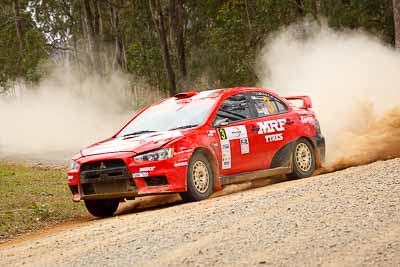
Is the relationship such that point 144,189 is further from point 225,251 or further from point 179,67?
point 179,67

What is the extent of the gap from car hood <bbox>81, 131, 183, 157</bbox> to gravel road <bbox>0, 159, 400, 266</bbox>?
1049 mm

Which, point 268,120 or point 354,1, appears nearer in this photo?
point 268,120

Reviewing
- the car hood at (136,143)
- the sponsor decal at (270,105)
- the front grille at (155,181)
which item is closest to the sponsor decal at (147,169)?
the front grille at (155,181)

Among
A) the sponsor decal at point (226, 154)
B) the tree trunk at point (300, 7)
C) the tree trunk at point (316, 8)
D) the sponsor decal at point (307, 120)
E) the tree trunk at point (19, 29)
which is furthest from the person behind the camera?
the tree trunk at point (19, 29)

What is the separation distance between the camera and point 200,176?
452 inches

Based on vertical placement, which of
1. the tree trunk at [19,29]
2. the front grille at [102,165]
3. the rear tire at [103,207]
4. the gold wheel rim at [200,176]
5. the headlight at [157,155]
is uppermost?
the tree trunk at [19,29]

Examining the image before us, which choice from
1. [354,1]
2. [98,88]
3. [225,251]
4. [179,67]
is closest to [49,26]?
[98,88]

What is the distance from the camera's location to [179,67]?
43188 mm

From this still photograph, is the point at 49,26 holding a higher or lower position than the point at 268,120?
higher

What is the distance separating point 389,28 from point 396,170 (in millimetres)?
20999

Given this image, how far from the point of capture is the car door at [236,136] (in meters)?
12.0

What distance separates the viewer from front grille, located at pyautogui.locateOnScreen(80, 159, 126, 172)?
11211 mm

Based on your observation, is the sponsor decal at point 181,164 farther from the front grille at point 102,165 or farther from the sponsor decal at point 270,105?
the sponsor decal at point 270,105

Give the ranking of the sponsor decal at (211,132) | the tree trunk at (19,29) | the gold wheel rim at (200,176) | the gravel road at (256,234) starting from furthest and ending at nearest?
the tree trunk at (19,29) → the sponsor decal at (211,132) → the gold wheel rim at (200,176) → the gravel road at (256,234)
